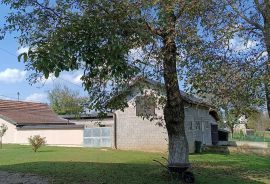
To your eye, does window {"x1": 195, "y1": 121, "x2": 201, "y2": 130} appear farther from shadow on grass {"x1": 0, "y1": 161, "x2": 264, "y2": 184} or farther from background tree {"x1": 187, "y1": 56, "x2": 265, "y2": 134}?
background tree {"x1": 187, "y1": 56, "x2": 265, "y2": 134}

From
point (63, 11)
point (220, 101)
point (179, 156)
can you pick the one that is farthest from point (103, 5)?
point (179, 156)

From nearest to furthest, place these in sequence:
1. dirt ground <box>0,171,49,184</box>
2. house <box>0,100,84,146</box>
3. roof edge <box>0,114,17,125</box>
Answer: dirt ground <box>0,171,49,184</box> → house <box>0,100,84,146</box> → roof edge <box>0,114,17,125</box>

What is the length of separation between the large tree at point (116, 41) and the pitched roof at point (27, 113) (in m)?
35.1

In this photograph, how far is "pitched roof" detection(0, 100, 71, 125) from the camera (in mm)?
48562

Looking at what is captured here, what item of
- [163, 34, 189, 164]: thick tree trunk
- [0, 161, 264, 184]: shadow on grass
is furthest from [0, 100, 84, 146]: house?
[163, 34, 189, 164]: thick tree trunk

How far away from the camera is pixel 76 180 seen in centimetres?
1411

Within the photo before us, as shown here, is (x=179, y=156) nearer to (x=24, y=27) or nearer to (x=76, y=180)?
(x=76, y=180)

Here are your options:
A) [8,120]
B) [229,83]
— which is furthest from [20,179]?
[8,120]

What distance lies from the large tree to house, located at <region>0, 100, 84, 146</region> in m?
24.9

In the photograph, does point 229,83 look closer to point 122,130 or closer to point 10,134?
point 122,130

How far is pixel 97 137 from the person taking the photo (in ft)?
120

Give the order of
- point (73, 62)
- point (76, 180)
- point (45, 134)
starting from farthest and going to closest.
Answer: point (45, 134)
point (76, 180)
point (73, 62)

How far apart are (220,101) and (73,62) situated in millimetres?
6006

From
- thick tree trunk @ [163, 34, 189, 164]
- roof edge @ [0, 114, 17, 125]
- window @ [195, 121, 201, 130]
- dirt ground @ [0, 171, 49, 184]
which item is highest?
roof edge @ [0, 114, 17, 125]
